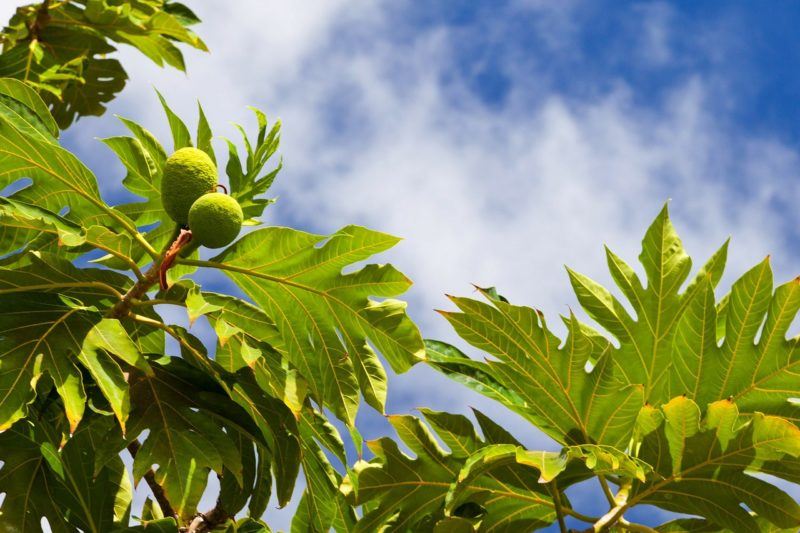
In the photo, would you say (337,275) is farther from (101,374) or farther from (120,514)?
(120,514)

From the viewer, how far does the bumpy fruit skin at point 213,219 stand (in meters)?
2.36

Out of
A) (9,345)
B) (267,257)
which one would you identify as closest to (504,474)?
(267,257)

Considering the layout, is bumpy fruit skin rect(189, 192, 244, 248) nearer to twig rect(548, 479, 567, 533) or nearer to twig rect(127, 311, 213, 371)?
twig rect(127, 311, 213, 371)

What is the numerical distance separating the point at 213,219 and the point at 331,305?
1.33 feet

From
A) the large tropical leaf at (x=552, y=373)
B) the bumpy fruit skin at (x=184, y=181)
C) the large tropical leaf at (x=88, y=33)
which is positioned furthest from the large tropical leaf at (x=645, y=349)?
the large tropical leaf at (x=88, y=33)

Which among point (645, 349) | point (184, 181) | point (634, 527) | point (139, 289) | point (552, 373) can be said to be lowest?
point (634, 527)

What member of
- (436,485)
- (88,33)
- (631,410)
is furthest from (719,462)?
(88,33)

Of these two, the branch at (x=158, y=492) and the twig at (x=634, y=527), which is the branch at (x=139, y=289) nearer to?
the branch at (x=158, y=492)

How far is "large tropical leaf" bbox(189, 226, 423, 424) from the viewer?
2.50 m

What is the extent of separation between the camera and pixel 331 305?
101 inches

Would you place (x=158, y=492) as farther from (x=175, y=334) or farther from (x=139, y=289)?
(x=139, y=289)

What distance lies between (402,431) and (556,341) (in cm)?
48

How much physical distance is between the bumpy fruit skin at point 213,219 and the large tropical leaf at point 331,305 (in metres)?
0.12

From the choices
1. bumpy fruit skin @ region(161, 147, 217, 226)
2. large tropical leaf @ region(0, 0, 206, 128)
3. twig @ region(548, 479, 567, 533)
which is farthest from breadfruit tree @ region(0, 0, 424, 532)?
large tropical leaf @ region(0, 0, 206, 128)
